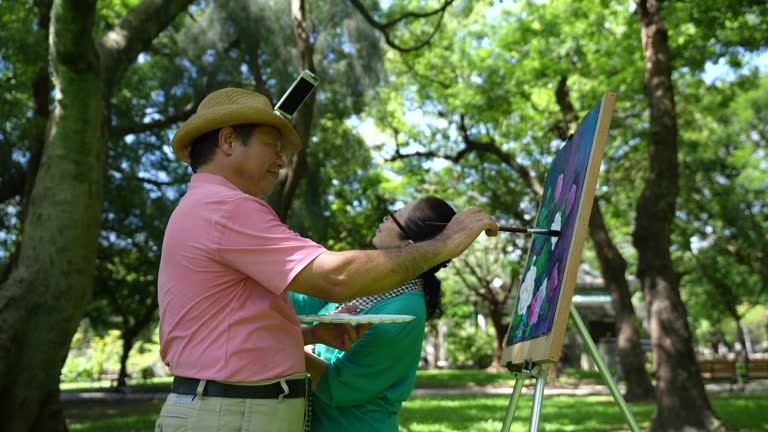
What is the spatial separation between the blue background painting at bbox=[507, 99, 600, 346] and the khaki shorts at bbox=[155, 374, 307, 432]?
1015 millimetres

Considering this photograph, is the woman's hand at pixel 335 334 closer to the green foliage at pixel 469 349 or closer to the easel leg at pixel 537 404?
the easel leg at pixel 537 404

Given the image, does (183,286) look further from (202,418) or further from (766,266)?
(766,266)

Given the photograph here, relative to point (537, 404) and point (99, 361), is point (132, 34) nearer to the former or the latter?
point (537, 404)

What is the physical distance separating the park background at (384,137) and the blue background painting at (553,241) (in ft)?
12.9

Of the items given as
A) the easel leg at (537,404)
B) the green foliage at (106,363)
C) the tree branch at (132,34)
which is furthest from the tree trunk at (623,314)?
the green foliage at (106,363)

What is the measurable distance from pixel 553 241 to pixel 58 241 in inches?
169

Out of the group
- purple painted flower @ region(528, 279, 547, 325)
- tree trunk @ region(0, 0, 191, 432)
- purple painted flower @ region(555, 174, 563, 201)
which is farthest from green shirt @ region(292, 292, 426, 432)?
tree trunk @ region(0, 0, 191, 432)

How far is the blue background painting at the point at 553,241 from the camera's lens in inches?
101

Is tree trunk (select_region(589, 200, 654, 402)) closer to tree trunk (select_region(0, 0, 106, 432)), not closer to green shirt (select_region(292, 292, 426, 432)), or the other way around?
tree trunk (select_region(0, 0, 106, 432))

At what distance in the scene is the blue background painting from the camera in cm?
256

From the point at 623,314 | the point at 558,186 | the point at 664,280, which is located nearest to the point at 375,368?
the point at 558,186

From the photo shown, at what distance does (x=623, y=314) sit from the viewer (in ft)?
44.7

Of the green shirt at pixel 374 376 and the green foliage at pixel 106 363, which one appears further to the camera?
the green foliage at pixel 106 363

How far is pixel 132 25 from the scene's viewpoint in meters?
6.68
